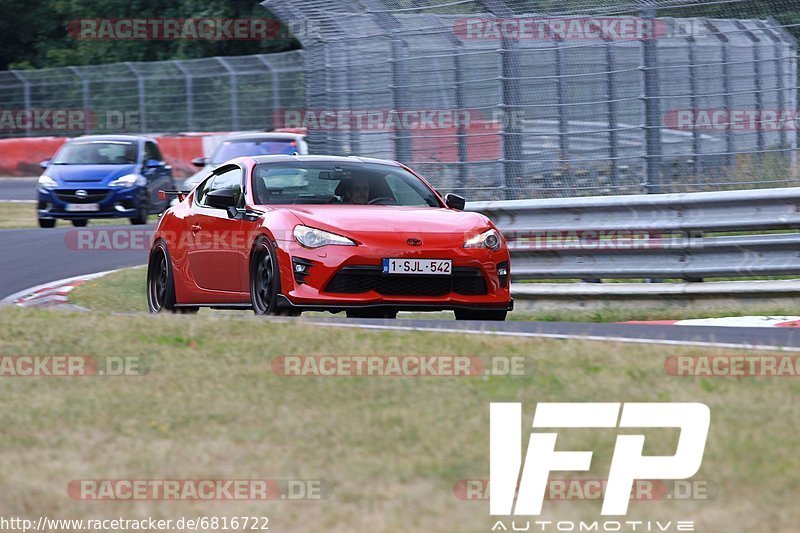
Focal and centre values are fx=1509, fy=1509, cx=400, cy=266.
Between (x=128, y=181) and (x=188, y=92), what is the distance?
14343 mm

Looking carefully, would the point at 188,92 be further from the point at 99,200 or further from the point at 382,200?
the point at 382,200

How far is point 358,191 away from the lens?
1065 centimetres

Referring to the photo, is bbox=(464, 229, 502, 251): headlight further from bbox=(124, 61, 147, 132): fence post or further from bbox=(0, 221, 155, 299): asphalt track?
bbox=(124, 61, 147, 132): fence post

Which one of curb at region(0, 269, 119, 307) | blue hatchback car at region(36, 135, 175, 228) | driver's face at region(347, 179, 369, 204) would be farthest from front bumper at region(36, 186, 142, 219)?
driver's face at region(347, 179, 369, 204)

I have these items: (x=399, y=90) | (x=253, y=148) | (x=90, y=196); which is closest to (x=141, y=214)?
(x=90, y=196)

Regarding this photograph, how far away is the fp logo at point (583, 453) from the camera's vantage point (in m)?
4.85

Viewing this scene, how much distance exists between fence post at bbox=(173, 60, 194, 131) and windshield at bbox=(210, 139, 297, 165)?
503 inches

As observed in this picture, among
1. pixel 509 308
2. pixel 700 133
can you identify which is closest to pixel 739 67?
pixel 700 133

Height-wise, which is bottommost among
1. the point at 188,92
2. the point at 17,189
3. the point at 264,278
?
the point at 17,189

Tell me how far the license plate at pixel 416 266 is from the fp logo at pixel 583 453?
12.1 feet

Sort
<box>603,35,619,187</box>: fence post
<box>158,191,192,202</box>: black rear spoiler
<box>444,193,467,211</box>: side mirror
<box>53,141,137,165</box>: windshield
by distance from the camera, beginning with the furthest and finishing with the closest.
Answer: <box>53,141,137,165</box>: windshield → <box>603,35,619,187</box>: fence post → <box>158,191,192,202</box>: black rear spoiler → <box>444,193,467,211</box>: side mirror

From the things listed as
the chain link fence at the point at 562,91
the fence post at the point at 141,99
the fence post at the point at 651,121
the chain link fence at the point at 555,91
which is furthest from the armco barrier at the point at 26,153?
the fence post at the point at 651,121

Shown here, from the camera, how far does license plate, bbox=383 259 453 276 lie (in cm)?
957

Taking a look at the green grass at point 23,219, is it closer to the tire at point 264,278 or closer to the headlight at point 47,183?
the headlight at point 47,183
